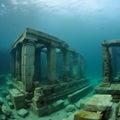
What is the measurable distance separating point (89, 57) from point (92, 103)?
110722 mm

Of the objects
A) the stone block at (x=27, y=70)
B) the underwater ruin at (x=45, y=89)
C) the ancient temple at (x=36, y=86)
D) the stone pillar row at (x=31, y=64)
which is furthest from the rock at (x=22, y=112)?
the stone block at (x=27, y=70)

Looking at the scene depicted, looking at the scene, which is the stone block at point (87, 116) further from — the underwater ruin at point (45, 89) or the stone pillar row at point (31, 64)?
the stone pillar row at point (31, 64)

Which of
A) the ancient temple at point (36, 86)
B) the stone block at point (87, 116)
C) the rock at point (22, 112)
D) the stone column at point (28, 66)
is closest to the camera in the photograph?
the stone block at point (87, 116)

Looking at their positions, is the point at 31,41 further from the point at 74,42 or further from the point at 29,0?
the point at 74,42

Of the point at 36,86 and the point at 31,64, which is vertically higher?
the point at 31,64

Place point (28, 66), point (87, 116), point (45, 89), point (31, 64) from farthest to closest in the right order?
point (31, 64), point (28, 66), point (45, 89), point (87, 116)

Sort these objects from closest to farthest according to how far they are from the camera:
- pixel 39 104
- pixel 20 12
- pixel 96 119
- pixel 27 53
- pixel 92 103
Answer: pixel 96 119, pixel 92 103, pixel 39 104, pixel 27 53, pixel 20 12

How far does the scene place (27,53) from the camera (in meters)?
13.0

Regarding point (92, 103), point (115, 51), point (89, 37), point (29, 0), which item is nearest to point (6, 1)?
point (29, 0)

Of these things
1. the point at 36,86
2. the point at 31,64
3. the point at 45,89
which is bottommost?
the point at 45,89

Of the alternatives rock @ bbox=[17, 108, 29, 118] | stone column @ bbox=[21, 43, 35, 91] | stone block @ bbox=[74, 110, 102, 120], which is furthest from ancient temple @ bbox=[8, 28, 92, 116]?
stone block @ bbox=[74, 110, 102, 120]

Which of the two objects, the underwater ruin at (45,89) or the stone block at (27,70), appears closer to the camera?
the underwater ruin at (45,89)

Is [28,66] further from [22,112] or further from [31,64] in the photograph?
[22,112]

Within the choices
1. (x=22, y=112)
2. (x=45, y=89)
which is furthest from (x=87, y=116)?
(x=45, y=89)
